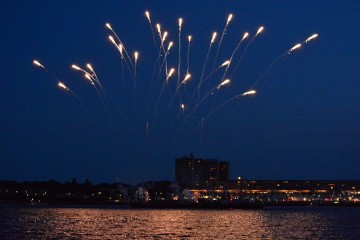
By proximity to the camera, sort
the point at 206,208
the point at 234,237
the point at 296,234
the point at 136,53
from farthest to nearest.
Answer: the point at 206,208 < the point at 296,234 < the point at 234,237 < the point at 136,53

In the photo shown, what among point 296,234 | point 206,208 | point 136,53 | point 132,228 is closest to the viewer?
point 136,53

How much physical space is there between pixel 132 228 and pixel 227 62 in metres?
27.9

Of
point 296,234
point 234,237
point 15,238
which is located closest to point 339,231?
point 296,234

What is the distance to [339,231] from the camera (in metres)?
89.4

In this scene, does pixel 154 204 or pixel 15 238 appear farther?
pixel 154 204

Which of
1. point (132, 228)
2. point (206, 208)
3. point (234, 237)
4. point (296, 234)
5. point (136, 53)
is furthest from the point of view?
point (206, 208)

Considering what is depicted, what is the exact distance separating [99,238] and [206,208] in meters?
126

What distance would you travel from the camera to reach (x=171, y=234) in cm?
7800

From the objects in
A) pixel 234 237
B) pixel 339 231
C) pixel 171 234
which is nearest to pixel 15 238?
pixel 171 234

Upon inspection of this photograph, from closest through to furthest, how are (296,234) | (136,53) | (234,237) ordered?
(136,53) < (234,237) < (296,234)

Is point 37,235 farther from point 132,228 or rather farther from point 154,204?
point 154,204

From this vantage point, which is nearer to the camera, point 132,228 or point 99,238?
point 99,238

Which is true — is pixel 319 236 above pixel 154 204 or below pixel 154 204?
below

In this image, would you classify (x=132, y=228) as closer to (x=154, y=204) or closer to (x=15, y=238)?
(x=15, y=238)
